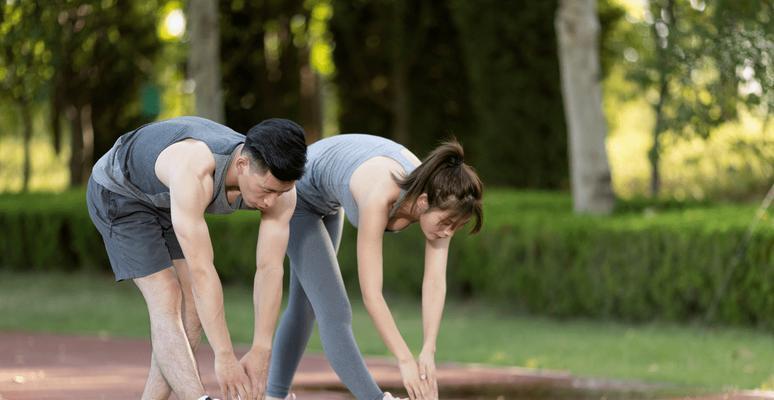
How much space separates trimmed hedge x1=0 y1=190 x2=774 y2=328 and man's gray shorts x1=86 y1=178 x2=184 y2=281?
5.87 m

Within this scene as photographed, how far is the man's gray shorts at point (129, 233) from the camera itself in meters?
5.18

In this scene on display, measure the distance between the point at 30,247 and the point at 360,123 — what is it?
19.9 feet

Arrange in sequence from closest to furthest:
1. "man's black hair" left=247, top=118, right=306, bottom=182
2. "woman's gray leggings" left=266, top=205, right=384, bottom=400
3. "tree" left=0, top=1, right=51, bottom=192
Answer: "man's black hair" left=247, top=118, right=306, bottom=182 → "woman's gray leggings" left=266, top=205, right=384, bottom=400 → "tree" left=0, top=1, right=51, bottom=192

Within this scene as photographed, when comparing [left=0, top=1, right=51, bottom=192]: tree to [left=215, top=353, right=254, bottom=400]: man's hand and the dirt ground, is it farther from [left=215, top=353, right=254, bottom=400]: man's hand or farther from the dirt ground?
[left=215, top=353, right=254, bottom=400]: man's hand

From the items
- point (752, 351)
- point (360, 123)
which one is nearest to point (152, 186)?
point (752, 351)

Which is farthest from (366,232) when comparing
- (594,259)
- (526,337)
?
(594,259)

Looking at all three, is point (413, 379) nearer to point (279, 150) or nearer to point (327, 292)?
point (327, 292)

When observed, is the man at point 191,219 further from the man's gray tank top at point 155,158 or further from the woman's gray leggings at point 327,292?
the woman's gray leggings at point 327,292

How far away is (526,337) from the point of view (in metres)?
10.2

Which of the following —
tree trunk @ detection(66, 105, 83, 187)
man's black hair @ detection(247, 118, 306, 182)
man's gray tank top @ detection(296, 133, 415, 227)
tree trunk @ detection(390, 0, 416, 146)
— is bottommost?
tree trunk @ detection(66, 105, 83, 187)

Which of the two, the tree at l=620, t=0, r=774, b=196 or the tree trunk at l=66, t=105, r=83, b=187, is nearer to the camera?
the tree at l=620, t=0, r=774, b=196

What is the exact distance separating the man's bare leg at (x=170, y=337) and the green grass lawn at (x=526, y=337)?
369cm

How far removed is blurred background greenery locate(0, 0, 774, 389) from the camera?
10.1 m

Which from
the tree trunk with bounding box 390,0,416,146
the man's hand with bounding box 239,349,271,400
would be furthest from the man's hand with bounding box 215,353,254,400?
the tree trunk with bounding box 390,0,416,146
